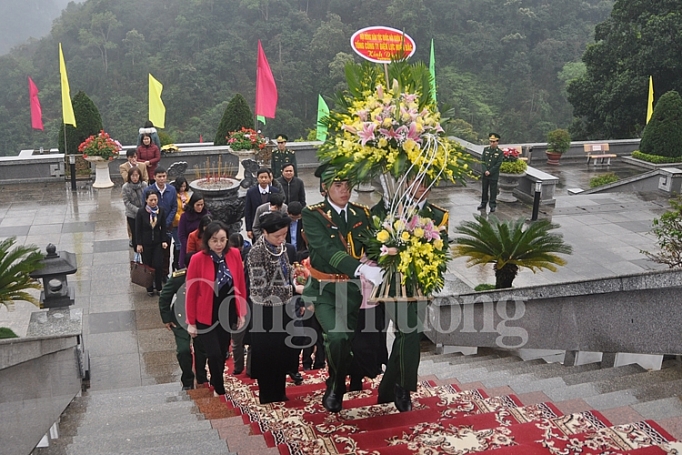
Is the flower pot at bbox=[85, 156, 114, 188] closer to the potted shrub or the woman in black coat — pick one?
the woman in black coat

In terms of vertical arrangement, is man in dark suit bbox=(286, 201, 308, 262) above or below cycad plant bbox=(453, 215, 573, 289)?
above

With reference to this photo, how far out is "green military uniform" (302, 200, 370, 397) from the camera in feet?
16.1

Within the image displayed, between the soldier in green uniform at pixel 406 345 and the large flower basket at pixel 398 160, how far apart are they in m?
0.05

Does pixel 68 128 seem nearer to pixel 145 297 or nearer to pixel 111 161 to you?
pixel 111 161

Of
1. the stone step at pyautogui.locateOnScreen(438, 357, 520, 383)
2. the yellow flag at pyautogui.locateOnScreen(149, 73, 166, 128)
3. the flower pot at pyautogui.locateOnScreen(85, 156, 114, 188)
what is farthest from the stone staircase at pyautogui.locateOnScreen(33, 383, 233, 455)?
the yellow flag at pyautogui.locateOnScreen(149, 73, 166, 128)

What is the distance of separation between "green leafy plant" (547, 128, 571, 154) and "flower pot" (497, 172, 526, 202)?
5.34 m

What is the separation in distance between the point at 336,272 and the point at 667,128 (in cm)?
1644

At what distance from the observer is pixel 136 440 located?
4242 mm

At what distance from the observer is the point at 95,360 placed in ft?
24.3

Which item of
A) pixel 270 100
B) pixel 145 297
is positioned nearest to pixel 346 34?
pixel 270 100

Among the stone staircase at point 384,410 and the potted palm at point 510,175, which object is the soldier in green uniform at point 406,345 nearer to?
the stone staircase at point 384,410

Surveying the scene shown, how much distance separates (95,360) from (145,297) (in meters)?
1.74

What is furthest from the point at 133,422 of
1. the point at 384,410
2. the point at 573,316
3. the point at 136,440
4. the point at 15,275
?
the point at 573,316

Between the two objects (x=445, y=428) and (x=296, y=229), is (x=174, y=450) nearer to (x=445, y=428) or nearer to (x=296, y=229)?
(x=445, y=428)
